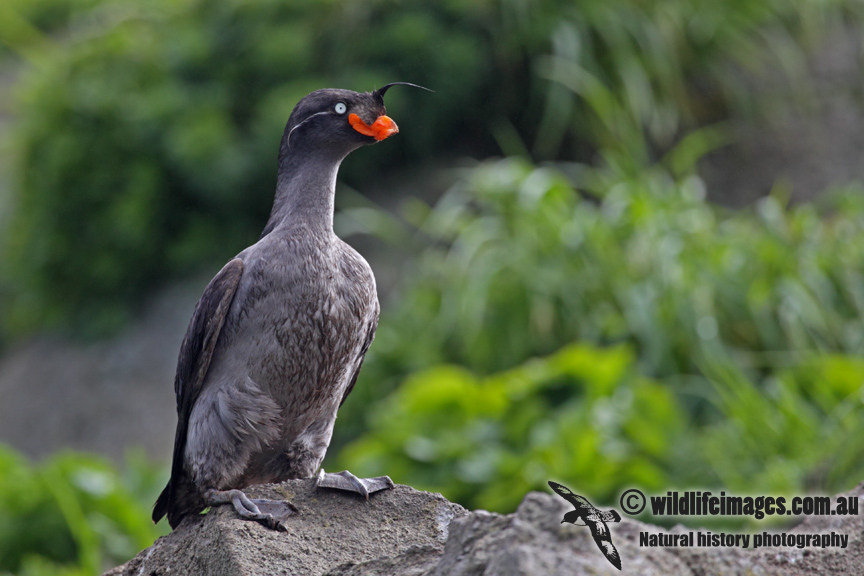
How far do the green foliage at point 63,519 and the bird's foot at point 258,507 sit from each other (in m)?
2.28

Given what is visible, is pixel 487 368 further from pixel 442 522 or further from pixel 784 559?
pixel 784 559

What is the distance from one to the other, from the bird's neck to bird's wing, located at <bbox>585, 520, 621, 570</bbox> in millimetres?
1174

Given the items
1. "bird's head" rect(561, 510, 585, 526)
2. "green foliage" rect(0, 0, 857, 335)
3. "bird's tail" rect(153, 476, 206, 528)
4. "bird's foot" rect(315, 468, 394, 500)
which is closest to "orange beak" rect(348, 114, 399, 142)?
"bird's foot" rect(315, 468, 394, 500)

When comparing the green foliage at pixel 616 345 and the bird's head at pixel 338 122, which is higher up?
the green foliage at pixel 616 345

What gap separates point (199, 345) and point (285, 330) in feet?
0.93

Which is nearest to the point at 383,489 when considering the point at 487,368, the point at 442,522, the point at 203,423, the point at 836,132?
the point at 442,522

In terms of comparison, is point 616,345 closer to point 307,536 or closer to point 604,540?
point 307,536

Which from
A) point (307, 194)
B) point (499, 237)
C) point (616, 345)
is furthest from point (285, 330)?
point (499, 237)

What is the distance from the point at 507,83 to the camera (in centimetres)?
719

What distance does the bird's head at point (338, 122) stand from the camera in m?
2.51

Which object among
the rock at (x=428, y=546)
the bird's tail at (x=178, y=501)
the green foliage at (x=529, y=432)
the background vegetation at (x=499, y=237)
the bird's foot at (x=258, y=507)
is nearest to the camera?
the rock at (x=428, y=546)

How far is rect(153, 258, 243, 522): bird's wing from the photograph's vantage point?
2514mm

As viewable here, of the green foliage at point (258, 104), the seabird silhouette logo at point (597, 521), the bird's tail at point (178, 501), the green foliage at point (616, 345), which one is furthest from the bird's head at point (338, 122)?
the green foliage at point (258, 104)

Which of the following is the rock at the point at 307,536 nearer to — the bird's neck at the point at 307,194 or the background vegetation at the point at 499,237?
the bird's neck at the point at 307,194
